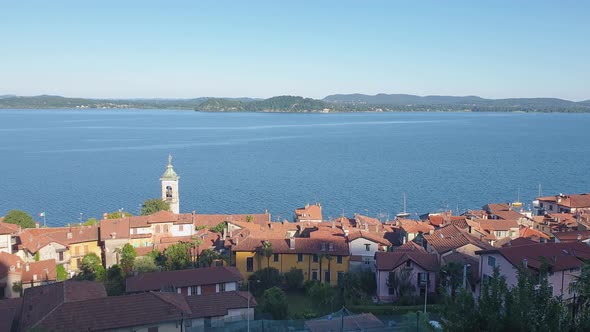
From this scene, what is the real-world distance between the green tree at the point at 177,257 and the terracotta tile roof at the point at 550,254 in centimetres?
1488

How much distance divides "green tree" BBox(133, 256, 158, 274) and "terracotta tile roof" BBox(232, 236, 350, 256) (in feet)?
14.5

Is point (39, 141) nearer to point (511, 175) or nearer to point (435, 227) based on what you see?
point (511, 175)

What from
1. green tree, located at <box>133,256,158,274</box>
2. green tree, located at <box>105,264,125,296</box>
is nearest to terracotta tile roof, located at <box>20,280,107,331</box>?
green tree, located at <box>105,264,125,296</box>

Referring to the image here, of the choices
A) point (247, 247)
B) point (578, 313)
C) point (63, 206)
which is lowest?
point (63, 206)

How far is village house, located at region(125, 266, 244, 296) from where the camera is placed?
79.1 feet

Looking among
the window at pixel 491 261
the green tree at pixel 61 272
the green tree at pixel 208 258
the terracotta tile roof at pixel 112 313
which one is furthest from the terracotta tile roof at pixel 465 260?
the green tree at pixel 61 272

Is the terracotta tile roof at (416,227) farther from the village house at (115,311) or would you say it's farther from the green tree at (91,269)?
the green tree at (91,269)

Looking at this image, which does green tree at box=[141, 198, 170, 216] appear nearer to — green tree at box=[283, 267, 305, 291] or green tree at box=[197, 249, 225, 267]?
green tree at box=[197, 249, 225, 267]

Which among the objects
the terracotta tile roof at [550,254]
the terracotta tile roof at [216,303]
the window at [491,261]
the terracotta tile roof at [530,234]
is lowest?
the terracotta tile roof at [530,234]

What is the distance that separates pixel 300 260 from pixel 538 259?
11.7 m

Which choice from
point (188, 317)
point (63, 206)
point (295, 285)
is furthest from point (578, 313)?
point (63, 206)

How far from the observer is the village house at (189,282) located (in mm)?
24109

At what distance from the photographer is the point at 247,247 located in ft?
96.5

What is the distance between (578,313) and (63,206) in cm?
5898
